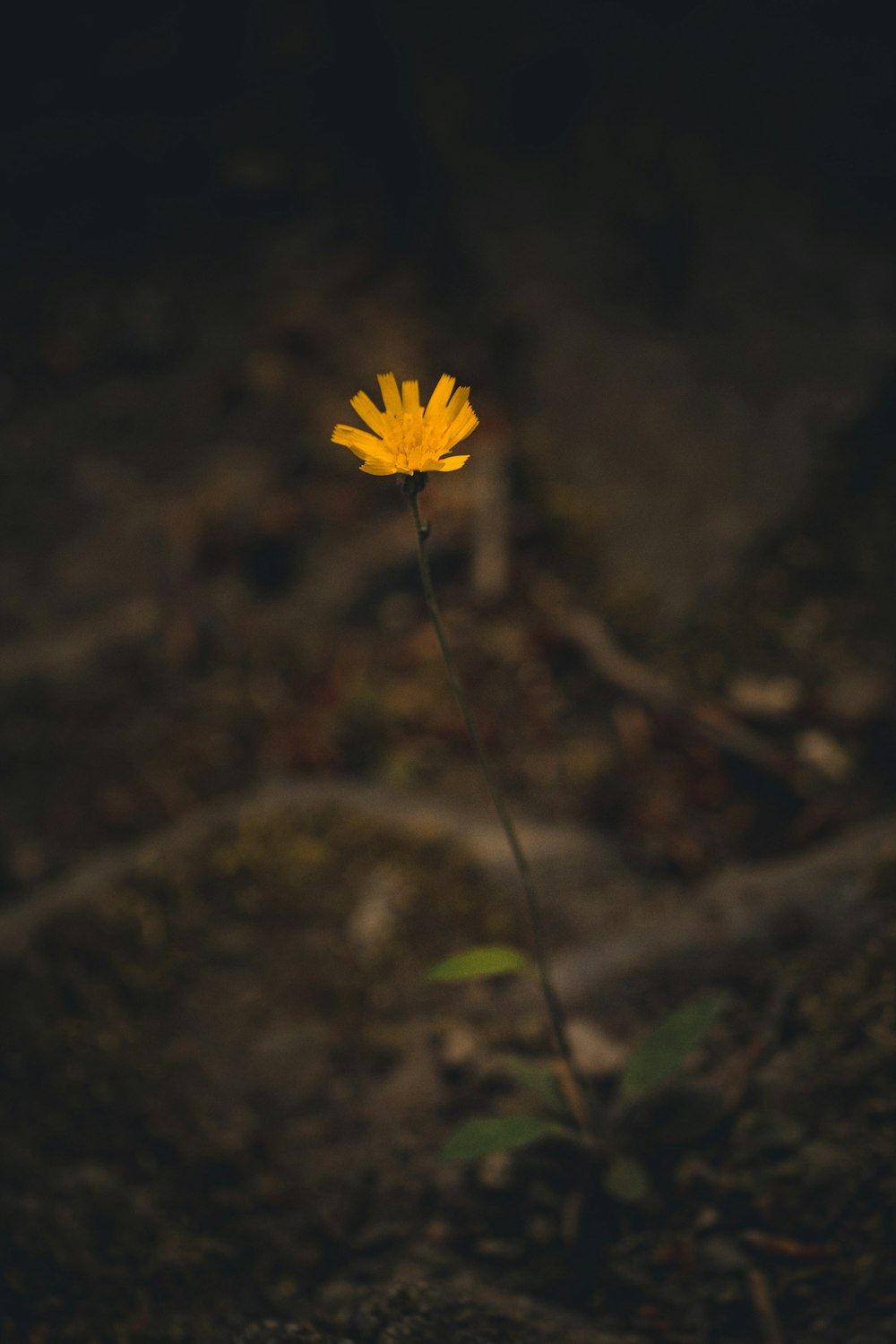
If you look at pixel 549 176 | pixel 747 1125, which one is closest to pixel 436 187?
pixel 549 176

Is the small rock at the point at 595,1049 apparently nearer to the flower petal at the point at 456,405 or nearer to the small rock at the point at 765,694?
the small rock at the point at 765,694

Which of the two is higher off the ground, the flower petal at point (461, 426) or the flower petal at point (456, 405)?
the flower petal at point (456, 405)

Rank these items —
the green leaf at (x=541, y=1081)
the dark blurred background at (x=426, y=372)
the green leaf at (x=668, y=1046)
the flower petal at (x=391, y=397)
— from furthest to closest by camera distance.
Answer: the dark blurred background at (x=426, y=372)
the green leaf at (x=541, y=1081)
the green leaf at (x=668, y=1046)
the flower petal at (x=391, y=397)

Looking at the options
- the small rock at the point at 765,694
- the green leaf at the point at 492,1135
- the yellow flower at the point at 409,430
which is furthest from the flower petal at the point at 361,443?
the small rock at the point at 765,694

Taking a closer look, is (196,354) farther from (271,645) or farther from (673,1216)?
(673,1216)

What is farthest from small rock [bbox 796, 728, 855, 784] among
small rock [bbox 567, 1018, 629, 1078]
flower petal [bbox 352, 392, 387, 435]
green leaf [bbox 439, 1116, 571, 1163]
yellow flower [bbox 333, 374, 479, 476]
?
flower petal [bbox 352, 392, 387, 435]

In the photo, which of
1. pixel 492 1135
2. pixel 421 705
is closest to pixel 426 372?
pixel 421 705

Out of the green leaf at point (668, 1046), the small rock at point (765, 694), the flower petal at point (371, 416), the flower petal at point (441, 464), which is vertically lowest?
the green leaf at point (668, 1046)

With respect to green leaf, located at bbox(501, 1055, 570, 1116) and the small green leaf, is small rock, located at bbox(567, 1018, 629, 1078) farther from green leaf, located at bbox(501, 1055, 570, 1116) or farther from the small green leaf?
the small green leaf
